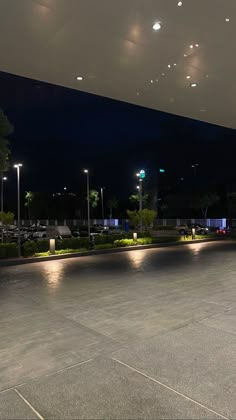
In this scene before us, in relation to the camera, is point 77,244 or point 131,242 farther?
point 131,242

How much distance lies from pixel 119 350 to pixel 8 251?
12.7 m

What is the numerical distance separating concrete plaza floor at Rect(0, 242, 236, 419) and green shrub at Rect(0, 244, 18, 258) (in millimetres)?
6943

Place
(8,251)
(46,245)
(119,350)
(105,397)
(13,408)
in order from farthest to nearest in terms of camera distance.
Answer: (46,245)
(8,251)
(119,350)
(105,397)
(13,408)

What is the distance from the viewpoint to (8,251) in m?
16.2

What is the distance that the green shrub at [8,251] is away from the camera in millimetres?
16062

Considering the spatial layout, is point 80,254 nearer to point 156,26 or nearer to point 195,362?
point 156,26

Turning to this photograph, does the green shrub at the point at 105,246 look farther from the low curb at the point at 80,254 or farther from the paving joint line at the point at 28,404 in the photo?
the paving joint line at the point at 28,404

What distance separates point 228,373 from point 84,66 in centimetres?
620

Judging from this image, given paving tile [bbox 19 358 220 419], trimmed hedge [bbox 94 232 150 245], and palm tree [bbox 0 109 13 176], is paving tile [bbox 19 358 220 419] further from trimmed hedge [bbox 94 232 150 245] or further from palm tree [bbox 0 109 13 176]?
trimmed hedge [bbox 94 232 150 245]

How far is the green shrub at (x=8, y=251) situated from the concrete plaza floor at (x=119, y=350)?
694 centimetres

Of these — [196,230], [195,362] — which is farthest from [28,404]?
[196,230]

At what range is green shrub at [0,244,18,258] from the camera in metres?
16.1

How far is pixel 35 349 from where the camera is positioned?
4820 mm

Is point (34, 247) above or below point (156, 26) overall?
below
